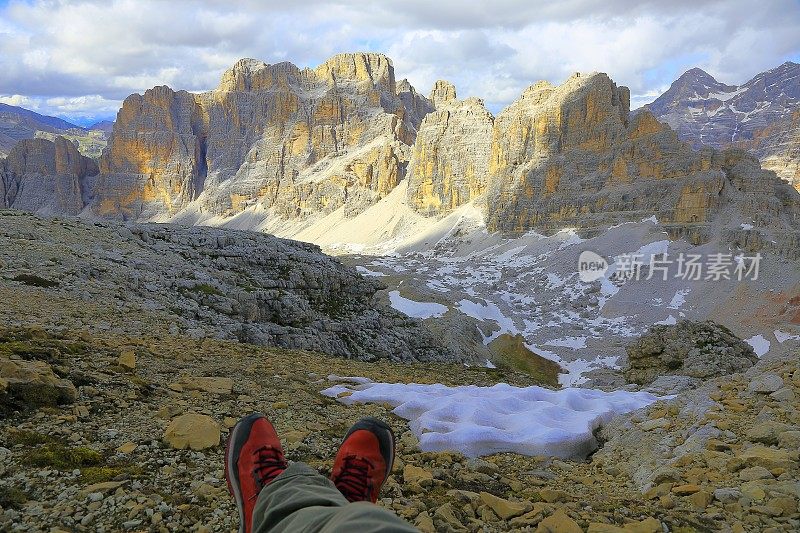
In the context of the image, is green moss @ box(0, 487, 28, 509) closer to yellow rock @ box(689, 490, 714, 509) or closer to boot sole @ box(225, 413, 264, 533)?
boot sole @ box(225, 413, 264, 533)

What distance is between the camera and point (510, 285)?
77.5 metres

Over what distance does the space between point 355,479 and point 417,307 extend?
53491 millimetres

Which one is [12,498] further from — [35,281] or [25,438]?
[35,281]

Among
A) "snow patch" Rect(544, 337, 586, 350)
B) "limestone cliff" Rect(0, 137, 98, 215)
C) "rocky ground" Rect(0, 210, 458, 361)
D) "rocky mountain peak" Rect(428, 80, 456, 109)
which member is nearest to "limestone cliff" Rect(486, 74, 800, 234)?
"snow patch" Rect(544, 337, 586, 350)

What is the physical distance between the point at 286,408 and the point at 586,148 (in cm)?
10720

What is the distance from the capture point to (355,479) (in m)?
4.70

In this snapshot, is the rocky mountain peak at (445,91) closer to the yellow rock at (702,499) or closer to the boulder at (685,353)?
the boulder at (685,353)

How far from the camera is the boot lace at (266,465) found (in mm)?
4426

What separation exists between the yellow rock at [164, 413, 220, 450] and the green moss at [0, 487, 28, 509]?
1.51 metres

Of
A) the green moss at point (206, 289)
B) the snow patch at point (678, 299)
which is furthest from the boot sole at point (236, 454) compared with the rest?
the snow patch at point (678, 299)

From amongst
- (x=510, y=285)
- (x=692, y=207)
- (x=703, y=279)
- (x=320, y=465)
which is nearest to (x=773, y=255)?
(x=703, y=279)

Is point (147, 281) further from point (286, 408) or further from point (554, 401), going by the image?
point (554, 401)

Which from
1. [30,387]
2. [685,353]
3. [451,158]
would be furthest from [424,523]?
[451,158]

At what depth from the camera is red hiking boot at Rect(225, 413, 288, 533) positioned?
14.1 ft
